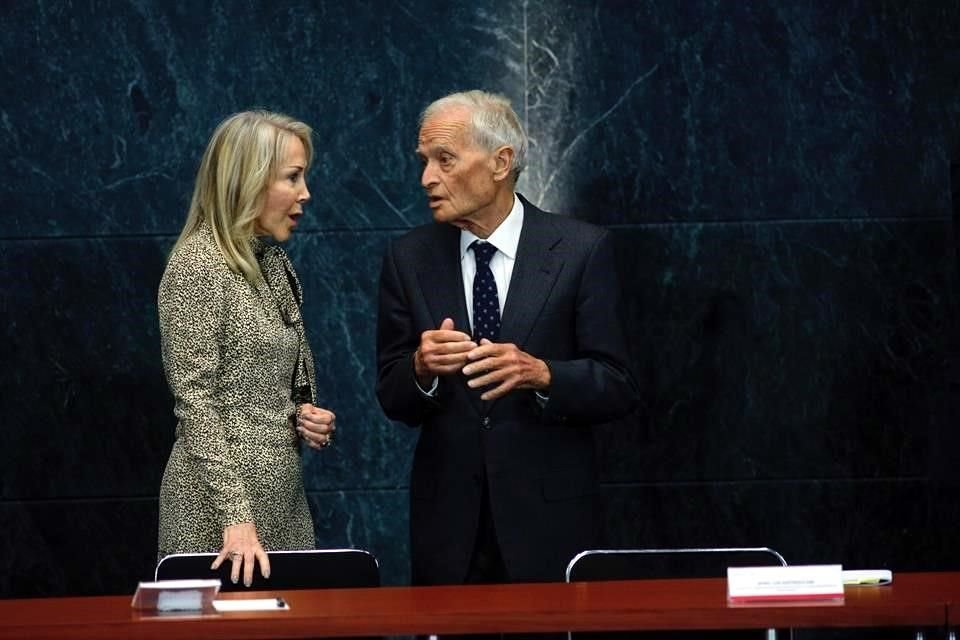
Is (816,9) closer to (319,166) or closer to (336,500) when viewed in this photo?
(319,166)

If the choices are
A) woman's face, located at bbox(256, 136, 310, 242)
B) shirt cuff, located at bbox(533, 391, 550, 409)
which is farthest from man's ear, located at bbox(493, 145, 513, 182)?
shirt cuff, located at bbox(533, 391, 550, 409)

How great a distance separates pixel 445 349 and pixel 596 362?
0.45 meters

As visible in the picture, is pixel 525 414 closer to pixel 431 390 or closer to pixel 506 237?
pixel 431 390

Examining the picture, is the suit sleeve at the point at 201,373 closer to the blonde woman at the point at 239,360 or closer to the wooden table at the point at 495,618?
the blonde woman at the point at 239,360

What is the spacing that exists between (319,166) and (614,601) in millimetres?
2709

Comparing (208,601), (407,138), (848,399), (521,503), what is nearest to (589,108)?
(407,138)

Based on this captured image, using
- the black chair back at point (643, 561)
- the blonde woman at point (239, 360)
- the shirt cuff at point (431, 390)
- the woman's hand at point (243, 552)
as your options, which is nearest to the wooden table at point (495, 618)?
the black chair back at point (643, 561)

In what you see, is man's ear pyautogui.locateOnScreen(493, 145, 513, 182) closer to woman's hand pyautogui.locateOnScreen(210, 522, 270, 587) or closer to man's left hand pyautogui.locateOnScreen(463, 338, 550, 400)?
man's left hand pyautogui.locateOnScreen(463, 338, 550, 400)

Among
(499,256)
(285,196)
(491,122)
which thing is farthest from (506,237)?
(285,196)

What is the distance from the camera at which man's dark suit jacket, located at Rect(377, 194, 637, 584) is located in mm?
4105

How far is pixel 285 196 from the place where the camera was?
4.19 metres

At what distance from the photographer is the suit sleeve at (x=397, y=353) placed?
411cm

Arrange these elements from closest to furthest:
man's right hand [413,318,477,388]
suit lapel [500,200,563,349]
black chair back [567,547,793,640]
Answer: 1. black chair back [567,547,793,640]
2. man's right hand [413,318,477,388]
3. suit lapel [500,200,563,349]

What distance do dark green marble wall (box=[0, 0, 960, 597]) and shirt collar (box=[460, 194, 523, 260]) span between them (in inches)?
46.8
